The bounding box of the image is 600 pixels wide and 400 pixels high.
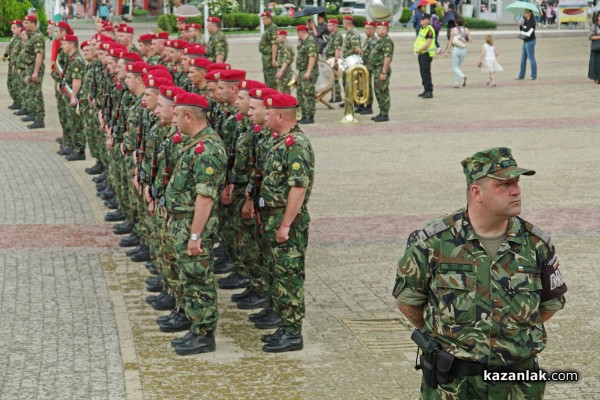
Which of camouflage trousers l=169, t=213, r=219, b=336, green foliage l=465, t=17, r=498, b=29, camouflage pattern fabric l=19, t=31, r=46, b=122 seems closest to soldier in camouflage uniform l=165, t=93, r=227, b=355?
camouflage trousers l=169, t=213, r=219, b=336

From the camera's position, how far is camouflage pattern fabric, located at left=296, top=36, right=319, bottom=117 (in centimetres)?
2250

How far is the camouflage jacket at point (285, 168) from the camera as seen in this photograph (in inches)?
341

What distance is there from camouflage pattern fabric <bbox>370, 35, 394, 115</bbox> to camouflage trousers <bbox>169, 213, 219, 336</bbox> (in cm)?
1377

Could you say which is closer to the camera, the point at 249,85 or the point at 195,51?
the point at 249,85

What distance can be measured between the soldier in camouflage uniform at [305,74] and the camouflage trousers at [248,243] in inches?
486

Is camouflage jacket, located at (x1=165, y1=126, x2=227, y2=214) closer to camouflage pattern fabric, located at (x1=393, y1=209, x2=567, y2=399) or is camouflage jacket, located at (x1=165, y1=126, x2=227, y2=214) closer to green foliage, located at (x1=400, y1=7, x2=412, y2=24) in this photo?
camouflage pattern fabric, located at (x1=393, y1=209, x2=567, y2=399)

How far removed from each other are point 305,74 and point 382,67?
4.73ft

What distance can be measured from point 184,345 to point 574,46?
36614 mm

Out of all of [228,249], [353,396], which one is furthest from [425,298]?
[228,249]

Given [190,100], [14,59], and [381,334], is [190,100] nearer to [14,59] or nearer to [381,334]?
[381,334]

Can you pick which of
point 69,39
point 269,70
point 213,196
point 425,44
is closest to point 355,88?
point 269,70

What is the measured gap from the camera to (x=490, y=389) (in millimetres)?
5355

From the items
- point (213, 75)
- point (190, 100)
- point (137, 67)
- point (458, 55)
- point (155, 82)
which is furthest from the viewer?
point (458, 55)

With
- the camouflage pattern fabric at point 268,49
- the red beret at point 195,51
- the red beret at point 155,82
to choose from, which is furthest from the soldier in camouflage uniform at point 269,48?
the red beret at point 155,82
